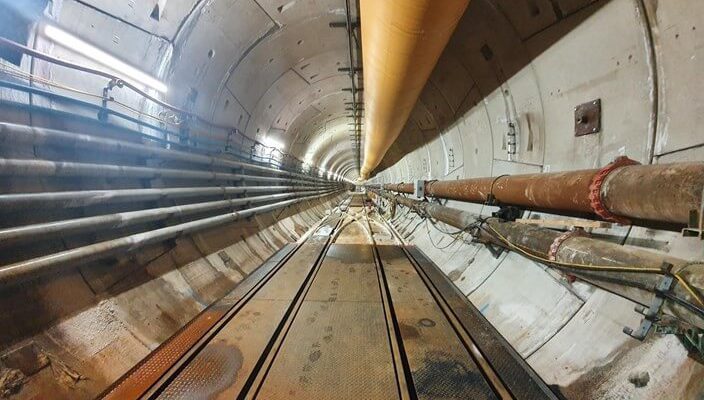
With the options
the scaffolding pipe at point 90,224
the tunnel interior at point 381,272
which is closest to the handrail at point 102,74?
the tunnel interior at point 381,272

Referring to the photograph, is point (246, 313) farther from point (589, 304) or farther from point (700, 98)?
point (700, 98)

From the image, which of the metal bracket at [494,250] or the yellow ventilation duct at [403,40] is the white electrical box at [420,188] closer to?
the yellow ventilation duct at [403,40]

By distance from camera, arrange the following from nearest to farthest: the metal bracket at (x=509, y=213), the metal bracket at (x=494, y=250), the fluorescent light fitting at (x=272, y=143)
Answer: the metal bracket at (x=509, y=213), the metal bracket at (x=494, y=250), the fluorescent light fitting at (x=272, y=143)

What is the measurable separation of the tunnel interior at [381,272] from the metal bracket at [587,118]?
2 centimetres

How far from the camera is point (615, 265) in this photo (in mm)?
1559

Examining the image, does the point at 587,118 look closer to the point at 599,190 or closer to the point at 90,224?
the point at 599,190

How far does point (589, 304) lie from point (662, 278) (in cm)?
94

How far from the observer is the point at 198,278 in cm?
360

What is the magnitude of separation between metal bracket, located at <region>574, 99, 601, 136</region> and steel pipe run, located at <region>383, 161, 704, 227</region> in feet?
1.65

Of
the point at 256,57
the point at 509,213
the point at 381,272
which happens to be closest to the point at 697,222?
the point at 509,213

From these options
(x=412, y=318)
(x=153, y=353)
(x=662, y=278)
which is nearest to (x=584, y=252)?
(x=662, y=278)

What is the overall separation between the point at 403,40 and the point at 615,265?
7.24ft

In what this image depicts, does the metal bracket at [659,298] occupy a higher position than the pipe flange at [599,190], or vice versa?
the pipe flange at [599,190]

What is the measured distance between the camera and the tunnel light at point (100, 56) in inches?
87.4
